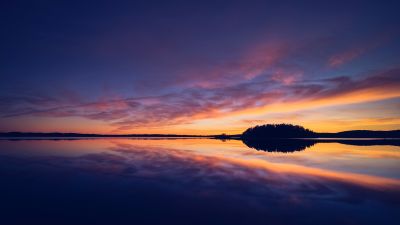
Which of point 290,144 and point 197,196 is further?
point 290,144

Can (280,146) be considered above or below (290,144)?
below

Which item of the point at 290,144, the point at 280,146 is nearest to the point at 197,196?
the point at 280,146

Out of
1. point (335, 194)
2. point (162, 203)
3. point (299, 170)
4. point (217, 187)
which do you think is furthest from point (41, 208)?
point (299, 170)

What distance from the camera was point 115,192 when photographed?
11.5 m

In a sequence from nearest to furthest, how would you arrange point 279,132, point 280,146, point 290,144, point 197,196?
point 197,196 < point 280,146 < point 290,144 < point 279,132

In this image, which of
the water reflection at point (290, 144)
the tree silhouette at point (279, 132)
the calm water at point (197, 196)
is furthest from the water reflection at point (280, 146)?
the tree silhouette at point (279, 132)

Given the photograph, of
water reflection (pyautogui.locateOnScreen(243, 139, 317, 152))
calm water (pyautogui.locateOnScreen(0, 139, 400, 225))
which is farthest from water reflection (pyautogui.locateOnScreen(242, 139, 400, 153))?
calm water (pyautogui.locateOnScreen(0, 139, 400, 225))

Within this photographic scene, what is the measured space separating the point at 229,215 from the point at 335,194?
523 cm

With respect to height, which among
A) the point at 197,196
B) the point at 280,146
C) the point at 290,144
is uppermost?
the point at 290,144

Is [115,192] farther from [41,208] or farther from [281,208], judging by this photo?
[281,208]

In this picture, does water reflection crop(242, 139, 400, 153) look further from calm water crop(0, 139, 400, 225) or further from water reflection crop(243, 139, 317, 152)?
calm water crop(0, 139, 400, 225)

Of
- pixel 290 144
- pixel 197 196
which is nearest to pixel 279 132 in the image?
pixel 290 144

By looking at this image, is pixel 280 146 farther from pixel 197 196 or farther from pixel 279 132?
pixel 279 132

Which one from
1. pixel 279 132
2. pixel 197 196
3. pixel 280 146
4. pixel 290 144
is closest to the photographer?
pixel 197 196
